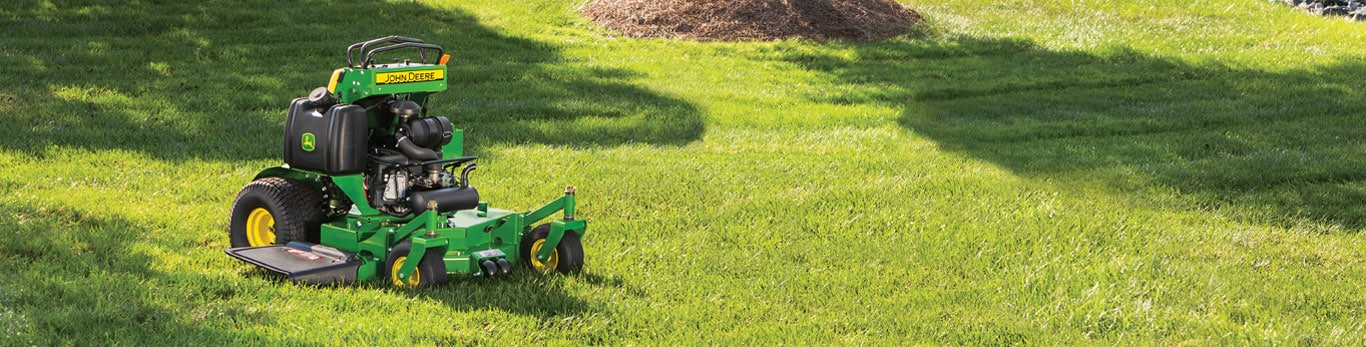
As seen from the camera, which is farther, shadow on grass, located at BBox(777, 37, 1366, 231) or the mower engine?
shadow on grass, located at BBox(777, 37, 1366, 231)

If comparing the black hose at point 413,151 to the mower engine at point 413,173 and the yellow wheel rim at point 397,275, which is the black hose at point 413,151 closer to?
the mower engine at point 413,173

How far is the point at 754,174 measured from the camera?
28.3 ft

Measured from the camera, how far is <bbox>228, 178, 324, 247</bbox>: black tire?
19.9 feet

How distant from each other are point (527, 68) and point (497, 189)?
A: 471 centimetres

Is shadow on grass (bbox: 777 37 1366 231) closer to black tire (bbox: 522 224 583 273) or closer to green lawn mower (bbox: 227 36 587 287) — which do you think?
black tire (bbox: 522 224 583 273)

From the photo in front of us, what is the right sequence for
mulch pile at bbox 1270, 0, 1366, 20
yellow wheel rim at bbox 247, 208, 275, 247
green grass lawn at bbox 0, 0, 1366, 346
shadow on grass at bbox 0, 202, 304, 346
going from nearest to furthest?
shadow on grass at bbox 0, 202, 304, 346 → green grass lawn at bbox 0, 0, 1366, 346 → yellow wheel rim at bbox 247, 208, 275, 247 → mulch pile at bbox 1270, 0, 1366, 20

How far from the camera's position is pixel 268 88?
443 inches

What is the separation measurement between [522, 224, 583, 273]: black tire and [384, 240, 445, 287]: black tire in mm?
527

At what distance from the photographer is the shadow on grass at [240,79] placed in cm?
959

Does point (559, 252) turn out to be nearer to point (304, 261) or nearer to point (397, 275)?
point (397, 275)

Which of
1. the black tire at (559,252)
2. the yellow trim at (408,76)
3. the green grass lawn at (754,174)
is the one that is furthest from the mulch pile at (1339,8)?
the yellow trim at (408,76)

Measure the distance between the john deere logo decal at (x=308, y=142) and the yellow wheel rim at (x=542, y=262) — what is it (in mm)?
1108

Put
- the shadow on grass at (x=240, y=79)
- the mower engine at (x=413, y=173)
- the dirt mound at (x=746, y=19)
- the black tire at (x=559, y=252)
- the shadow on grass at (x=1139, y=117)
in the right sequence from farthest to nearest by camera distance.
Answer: the dirt mound at (x=746, y=19)
the shadow on grass at (x=240, y=79)
the shadow on grass at (x=1139, y=117)
the black tire at (x=559, y=252)
the mower engine at (x=413, y=173)

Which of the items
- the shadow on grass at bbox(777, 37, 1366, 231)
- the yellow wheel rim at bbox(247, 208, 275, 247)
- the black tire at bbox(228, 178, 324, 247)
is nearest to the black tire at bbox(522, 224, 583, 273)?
the black tire at bbox(228, 178, 324, 247)
